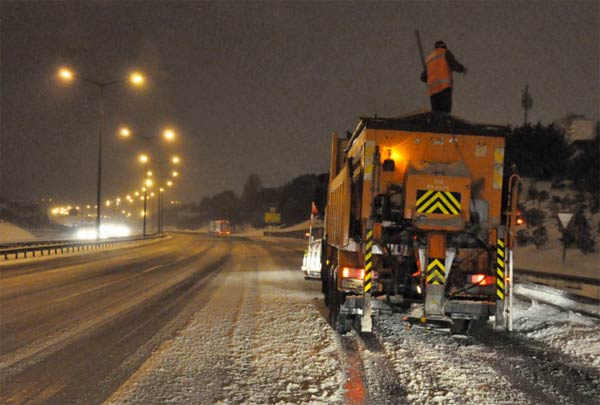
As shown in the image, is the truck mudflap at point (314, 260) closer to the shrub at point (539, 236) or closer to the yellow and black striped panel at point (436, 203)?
the yellow and black striped panel at point (436, 203)

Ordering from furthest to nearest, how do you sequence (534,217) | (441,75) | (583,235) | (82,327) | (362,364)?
(534,217)
(583,235)
(441,75)
(82,327)
(362,364)

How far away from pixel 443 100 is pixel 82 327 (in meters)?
7.59

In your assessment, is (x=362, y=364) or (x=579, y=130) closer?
(x=362, y=364)

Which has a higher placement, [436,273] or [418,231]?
[418,231]

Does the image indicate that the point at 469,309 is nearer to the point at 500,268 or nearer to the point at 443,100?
the point at 500,268

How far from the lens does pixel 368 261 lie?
24.0 feet

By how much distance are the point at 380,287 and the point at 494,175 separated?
8.54ft

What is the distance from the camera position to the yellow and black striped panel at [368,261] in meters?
7.27

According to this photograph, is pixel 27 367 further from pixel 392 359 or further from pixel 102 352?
pixel 392 359

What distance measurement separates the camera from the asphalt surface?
5.42 meters

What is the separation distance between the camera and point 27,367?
5.99 m

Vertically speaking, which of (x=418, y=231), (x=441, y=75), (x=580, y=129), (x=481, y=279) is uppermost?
(x=580, y=129)

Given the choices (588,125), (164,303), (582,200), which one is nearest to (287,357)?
(164,303)

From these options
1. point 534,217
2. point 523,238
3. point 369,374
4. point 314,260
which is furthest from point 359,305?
point 534,217
